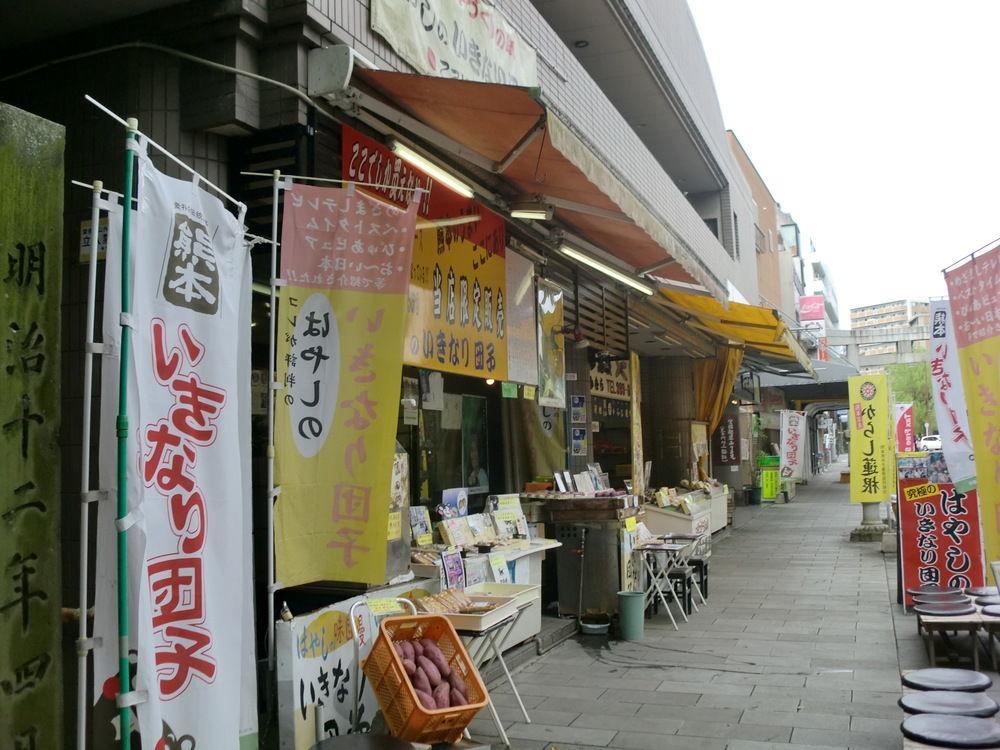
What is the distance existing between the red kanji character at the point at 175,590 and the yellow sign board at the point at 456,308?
2871 millimetres

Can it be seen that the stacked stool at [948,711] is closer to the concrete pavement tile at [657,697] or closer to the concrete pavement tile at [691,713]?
the concrete pavement tile at [691,713]

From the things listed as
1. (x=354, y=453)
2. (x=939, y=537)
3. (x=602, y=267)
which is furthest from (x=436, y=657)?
(x=939, y=537)

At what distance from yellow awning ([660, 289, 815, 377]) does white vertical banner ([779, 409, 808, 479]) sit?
3.55m

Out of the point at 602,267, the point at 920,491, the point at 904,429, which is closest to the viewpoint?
the point at 602,267

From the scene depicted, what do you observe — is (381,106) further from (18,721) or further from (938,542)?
(938,542)

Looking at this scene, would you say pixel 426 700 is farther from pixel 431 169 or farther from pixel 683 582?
pixel 683 582

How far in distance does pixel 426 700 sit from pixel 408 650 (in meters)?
0.38

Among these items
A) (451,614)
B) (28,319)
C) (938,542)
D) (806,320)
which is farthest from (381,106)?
(806,320)

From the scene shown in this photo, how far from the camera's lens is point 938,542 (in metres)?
9.92

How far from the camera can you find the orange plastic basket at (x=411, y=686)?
4656mm

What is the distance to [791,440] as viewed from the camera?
21.7 meters

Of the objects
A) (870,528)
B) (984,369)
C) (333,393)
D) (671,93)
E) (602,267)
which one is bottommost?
(870,528)

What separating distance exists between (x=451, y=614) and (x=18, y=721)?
10.8 ft

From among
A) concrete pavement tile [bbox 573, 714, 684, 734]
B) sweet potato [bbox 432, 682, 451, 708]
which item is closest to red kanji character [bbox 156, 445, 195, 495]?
sweet potato [bbox 432, 682, 451, 708]
